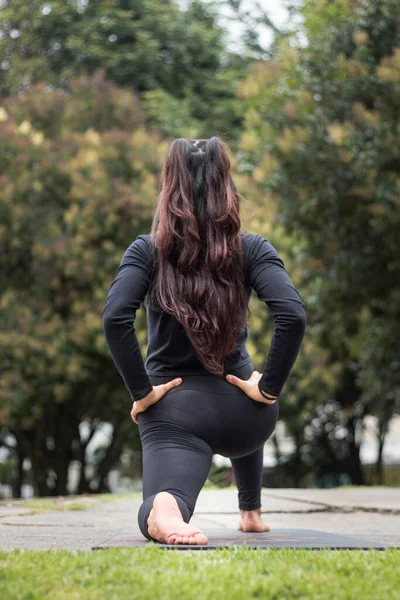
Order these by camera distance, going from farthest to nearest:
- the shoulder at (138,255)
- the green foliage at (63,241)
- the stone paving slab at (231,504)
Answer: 1. the green foliage at (63,241)
2. the stone paving slab at (231,504)
3. the shoulder at (138,255)

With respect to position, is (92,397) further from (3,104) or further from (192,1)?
(192,1)

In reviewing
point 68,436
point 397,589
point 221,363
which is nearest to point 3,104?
point 68,436

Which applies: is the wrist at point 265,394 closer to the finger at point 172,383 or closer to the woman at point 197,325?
the woman at point 197,325

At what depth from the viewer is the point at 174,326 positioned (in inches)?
159

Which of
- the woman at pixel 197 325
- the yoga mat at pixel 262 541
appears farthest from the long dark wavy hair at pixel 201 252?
the yoga mat at pixel 262 541

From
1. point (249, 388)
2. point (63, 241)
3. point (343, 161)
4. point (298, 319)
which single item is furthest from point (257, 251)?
point (63, 241)

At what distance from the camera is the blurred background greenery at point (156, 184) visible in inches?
441

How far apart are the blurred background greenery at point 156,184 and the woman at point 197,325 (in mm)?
729

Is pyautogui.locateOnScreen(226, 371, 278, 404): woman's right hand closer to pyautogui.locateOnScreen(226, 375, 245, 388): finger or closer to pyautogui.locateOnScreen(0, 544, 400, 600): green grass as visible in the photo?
pyautogui.locateOnScreen(226, 375, 245, 388): finger

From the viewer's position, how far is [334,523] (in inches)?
245

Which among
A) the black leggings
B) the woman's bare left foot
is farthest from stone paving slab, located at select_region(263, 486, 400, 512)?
the black leggings

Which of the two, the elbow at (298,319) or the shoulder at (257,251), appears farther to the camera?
the shoulder at (257,251)

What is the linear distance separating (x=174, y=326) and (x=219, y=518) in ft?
9.13

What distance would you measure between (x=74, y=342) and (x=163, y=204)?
1170 centimetres
